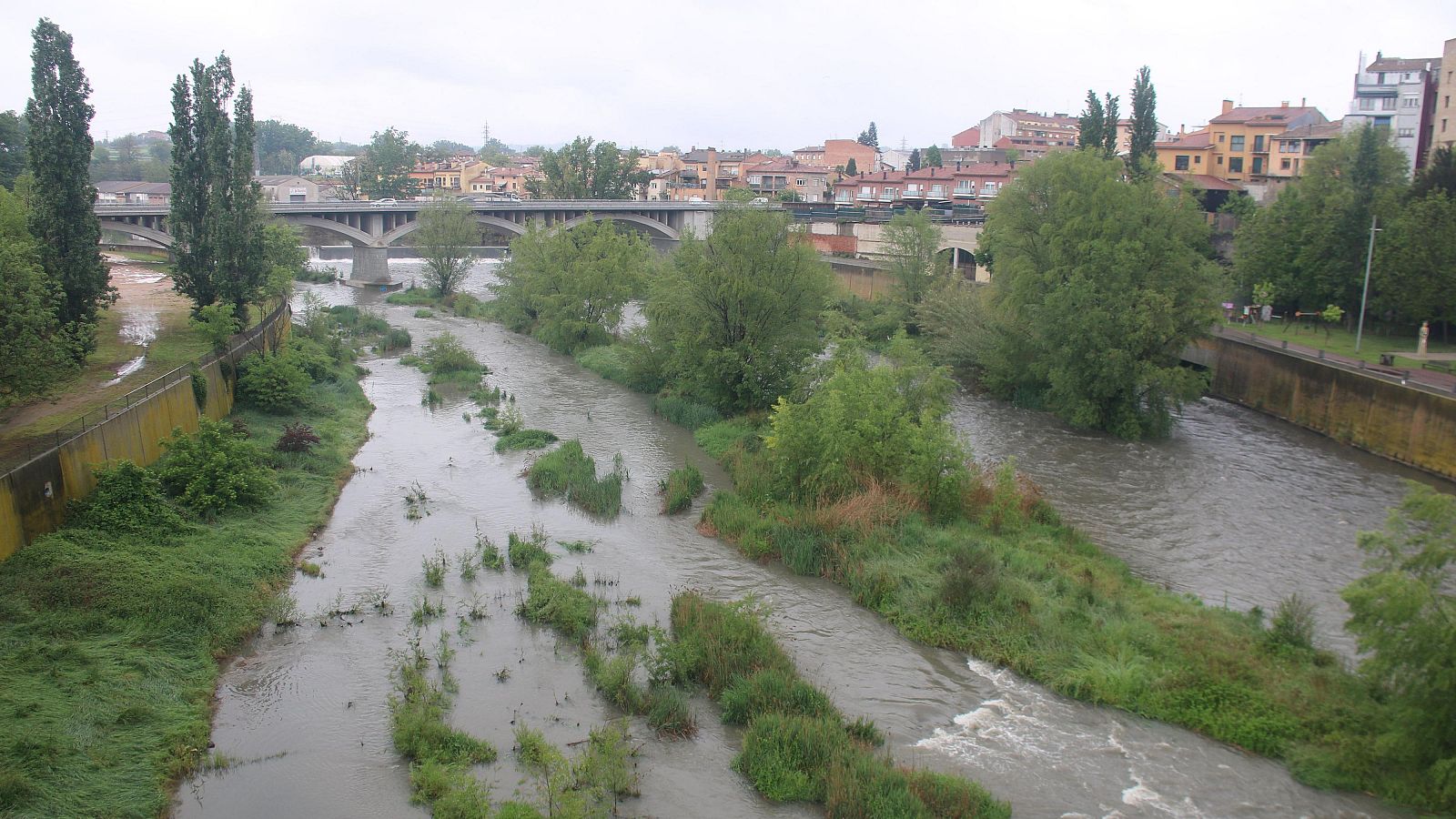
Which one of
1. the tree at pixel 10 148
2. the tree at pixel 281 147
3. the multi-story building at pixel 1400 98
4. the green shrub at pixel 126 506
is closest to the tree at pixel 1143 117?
the multi-story building at pixel 1400 98

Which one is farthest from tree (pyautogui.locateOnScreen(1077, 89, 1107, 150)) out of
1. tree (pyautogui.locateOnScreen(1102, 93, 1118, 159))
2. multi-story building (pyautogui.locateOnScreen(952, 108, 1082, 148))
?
multi-story building (pyautogui.locateOnScreen(952, 108, 1082, 148))

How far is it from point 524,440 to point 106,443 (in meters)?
10.3

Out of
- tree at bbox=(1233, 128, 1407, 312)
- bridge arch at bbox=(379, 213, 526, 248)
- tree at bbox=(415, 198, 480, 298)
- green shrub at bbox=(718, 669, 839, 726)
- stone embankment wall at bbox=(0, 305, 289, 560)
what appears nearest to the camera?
green shrub at bbox=(718, 669, 839, 726)

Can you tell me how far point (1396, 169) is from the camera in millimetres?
40500

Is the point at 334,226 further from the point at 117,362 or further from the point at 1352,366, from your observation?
the point at 1352,366

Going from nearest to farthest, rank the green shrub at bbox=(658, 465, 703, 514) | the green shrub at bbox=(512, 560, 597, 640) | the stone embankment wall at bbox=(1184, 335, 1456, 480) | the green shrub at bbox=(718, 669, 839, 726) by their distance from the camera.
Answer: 1. the green shrub at bbox=(718, 669, 839, 726)
2. the green shrub at bbox=(512, 560, 597, 640)
3. the green shrub at bbox=(658, 465, 703, 514)
4. the stone embankment wall at bbox=(1184, 335, 1456, 480)

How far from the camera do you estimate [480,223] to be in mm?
65438

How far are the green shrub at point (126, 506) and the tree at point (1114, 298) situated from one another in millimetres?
23065

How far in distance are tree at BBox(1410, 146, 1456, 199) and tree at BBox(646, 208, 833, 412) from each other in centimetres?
2258

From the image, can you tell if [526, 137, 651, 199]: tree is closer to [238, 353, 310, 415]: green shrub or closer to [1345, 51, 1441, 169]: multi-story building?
[1345, 51, 1441, 169]: multi-story building

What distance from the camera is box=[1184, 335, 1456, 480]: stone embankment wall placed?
80.5 feet

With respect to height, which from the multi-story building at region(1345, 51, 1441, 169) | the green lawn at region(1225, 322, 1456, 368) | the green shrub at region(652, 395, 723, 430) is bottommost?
the green shrub at region(652, 395, 723, 430)

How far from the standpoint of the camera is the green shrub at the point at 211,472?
18.5m

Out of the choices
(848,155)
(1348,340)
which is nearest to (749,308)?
(1348,340)
